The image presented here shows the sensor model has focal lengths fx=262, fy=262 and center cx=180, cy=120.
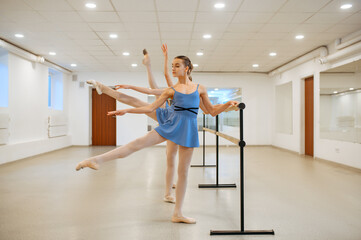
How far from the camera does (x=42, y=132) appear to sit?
814 cm

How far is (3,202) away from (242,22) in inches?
186

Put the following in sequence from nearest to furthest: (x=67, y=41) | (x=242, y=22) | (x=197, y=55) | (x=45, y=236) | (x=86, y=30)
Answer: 1. (x=45, y=236)
2. (x=242, y=22)
3. (x=86, y=30)
4. (x=67, y=41)
5. (x=197, y=55)

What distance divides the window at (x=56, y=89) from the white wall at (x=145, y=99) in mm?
542

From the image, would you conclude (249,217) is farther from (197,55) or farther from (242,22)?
(197,55)

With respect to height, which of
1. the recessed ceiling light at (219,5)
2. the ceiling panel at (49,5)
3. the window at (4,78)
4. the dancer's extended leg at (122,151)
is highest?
the ceiling panel at (49,5)

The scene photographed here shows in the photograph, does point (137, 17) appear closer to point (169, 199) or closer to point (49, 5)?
point (49, 5)

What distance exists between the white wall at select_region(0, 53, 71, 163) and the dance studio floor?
155 cm

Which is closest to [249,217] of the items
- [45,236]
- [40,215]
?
[45,236]

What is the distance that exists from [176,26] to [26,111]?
4.95m

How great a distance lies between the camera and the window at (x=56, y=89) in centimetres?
956

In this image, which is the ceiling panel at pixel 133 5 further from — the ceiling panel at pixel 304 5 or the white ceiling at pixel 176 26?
the ceiling panel at pixel 304 5

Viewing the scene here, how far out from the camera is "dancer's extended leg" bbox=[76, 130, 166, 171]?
205 cm

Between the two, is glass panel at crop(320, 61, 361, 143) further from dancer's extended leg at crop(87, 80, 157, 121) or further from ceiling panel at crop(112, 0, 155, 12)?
dancer's extended leg at crop(87, 80, 157, 121)

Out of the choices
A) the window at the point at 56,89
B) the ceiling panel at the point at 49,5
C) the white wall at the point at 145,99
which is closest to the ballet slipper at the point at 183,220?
the ceiling panel at the point at 49,5
